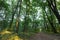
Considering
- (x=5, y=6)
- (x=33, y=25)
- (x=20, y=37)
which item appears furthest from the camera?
(x=33, y=25)

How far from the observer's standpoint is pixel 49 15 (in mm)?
26953

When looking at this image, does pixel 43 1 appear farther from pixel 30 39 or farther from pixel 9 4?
pixel 30 39

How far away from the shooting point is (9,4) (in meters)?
27.7

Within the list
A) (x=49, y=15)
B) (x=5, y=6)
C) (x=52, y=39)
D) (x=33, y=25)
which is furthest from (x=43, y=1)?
(x=52, y=39)

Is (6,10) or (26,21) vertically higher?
(6,10)

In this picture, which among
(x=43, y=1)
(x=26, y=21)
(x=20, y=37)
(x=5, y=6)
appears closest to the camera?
(x=20, y=37)

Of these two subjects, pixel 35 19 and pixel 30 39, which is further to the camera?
pixel 35 19

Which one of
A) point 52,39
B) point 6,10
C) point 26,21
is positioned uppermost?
point 6,10

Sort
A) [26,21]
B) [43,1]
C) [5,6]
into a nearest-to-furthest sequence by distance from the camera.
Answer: [43,1] → [5,6] → [26,21]

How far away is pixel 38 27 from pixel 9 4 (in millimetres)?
9188

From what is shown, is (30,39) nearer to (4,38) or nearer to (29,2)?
(4,38)

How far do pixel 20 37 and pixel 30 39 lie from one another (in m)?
0.92

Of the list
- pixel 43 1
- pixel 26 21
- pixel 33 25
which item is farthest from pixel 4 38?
pixel 33 25

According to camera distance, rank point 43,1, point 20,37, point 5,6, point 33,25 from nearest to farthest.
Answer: point 20,37
point 43,1
point 5,6
point 33,25
